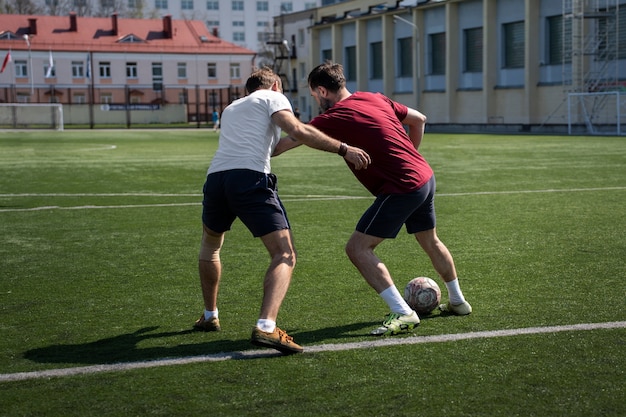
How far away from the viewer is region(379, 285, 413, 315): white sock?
6418 millimetres

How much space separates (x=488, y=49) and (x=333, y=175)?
41.3m

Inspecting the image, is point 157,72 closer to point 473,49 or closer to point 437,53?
point 437,53

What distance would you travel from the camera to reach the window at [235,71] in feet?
335

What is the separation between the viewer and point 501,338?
6.08 meters

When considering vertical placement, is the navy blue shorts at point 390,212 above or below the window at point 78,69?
below

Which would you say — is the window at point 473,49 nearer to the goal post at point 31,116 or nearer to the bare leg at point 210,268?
the goal post at point 31,116

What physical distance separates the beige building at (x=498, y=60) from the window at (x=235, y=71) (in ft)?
80.4

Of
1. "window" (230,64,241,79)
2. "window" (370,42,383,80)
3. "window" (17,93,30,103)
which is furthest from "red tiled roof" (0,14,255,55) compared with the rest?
"window" (370,42,383,80)

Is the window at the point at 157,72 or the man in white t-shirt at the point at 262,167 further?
the window at the point at 157,72

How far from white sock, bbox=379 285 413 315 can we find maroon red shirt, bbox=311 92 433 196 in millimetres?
724

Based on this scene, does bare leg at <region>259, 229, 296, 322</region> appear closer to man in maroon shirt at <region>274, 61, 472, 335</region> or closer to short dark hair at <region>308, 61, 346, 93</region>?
man in maroon shirt at <region>274, 61, 472, 335</region>

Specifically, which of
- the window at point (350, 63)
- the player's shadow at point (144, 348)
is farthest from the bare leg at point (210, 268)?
the window at point (350, 63)

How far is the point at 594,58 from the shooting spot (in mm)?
52406

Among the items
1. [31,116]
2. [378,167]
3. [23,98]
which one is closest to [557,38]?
[31,116]
